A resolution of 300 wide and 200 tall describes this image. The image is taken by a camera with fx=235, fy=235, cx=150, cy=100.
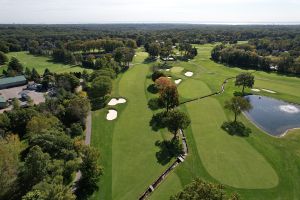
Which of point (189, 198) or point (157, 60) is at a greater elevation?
point (189, 198)

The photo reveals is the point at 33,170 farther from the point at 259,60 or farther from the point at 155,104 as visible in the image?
the point at 259,60

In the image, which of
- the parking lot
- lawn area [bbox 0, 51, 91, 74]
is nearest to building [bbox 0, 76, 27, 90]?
the parking lot

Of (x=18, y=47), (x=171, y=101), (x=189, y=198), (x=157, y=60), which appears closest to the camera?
(x=189, y=198)

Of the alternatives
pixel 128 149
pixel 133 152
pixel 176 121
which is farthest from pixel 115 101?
pixel 176 121

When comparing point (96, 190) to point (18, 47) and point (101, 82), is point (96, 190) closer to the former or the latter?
point (101, 82)

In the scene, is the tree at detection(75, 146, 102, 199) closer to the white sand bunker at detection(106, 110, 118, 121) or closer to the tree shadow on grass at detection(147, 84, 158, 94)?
the white sand bunker at detection(106, 110, 118, 121)

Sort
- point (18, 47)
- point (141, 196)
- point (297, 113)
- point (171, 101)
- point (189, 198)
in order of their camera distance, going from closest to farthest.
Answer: point (189, 198), point (141, 196), point (171, 101), point (297, 113), point (18, 47)

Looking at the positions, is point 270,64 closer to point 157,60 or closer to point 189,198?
point 157,60

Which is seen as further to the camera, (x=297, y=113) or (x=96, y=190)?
(x=297, y=113)

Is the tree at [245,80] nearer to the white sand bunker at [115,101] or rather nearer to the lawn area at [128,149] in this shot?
the lawn area at [128,149]

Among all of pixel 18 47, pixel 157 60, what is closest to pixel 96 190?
pixel 157 60
